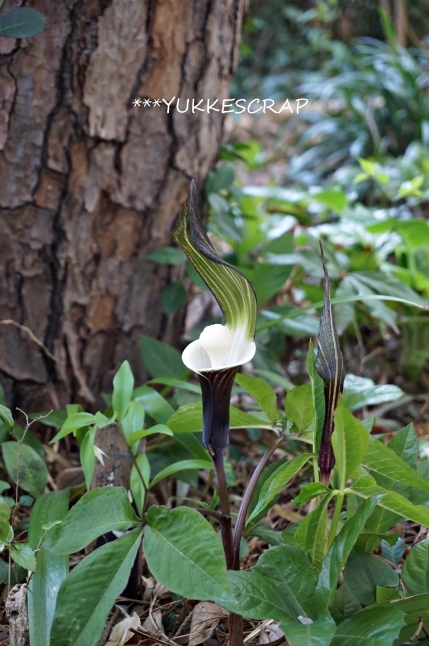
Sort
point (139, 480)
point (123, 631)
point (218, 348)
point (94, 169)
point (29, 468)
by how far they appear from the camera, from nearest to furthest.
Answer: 1. point (218, 348)
2. point (123, 631)
3. point (139, 480)
4. point (29, 468)
5. point (94, 169)

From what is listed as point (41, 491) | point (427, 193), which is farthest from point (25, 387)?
point (427, 193)

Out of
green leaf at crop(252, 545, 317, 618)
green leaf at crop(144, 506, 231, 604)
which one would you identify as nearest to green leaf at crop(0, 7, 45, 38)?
green leaf at crop(144, 506, 231, 604)

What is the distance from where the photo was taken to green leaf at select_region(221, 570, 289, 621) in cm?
71

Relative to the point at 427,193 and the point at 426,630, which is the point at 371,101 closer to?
the point at 427,193

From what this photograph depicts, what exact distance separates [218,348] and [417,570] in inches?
15.9

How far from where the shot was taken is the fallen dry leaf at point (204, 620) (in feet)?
3.00

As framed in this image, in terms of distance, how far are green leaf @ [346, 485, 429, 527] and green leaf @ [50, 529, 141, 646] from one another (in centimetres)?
30

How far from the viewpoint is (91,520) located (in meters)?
0.78

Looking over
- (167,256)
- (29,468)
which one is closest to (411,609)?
(29,468)

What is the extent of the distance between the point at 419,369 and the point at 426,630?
3.88 ft

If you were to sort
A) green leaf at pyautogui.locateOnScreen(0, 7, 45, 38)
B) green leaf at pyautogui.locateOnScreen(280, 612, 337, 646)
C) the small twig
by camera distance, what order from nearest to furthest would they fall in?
green leaf at pyautogui.locateOnScreen(280, 612, 337, 646) < green leaf at pyautogui.locateOnScreen(0, 7, 45, 38) < the small twig

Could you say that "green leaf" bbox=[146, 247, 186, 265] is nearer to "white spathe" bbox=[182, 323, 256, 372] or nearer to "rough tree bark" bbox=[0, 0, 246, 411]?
"rough tree bark" bbox=[0, 0, 246, 411]

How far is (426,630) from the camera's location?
0.82 metres

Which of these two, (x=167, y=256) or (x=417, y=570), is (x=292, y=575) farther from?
(x=167, y=256)
